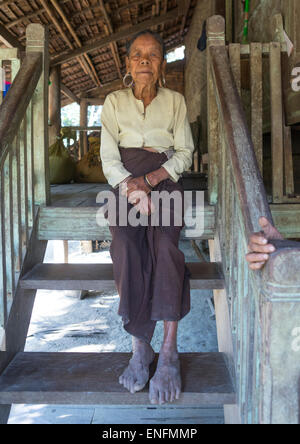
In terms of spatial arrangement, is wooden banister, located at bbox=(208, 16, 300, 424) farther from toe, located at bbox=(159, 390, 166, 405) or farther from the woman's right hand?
toe, located at bbox=(159, 390, 166, 405)

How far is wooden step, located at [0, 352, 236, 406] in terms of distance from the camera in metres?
1.39

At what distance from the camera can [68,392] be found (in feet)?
4.58

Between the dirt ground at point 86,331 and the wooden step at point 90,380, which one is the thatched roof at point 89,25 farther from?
the wooden step at point 90,380

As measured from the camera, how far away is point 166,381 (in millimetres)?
1388

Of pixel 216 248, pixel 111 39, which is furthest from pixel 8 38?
pixel 216 248

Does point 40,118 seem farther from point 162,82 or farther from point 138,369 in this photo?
point 138,369

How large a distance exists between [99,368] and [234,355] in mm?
586

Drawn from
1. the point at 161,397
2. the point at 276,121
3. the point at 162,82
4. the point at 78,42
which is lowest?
the point at 161,397

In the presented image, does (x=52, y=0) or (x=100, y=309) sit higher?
(x=52, y=0)

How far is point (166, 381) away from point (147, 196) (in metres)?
0.78

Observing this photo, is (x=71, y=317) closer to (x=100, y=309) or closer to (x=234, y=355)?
(x=100, y=309)

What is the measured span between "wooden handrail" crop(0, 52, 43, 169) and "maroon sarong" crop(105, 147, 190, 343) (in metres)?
0.62

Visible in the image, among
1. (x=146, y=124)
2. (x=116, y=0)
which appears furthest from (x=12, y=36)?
(x=146, y=124)

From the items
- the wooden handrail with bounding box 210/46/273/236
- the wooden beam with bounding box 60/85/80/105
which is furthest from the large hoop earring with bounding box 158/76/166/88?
the wooden beam with bounding box 60/85/80/105
